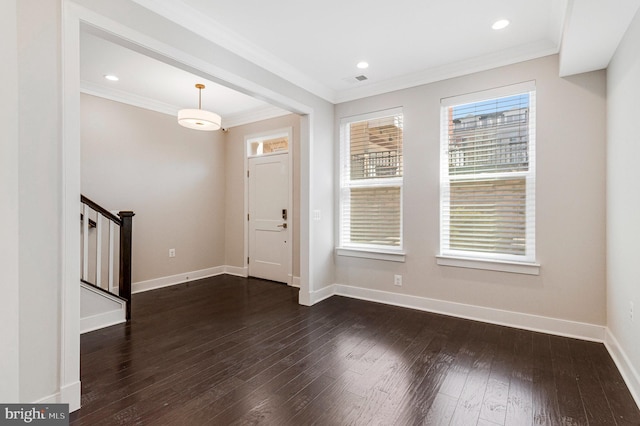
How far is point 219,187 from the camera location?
576 cm

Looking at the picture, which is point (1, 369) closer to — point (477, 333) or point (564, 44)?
point (477, 333)

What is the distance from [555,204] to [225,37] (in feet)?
11.3

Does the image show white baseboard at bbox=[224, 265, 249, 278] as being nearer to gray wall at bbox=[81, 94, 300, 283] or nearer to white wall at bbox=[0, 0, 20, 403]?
gray wall at bbox=[81, 94, 300, 283]

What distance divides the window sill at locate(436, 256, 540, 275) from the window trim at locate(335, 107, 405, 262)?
1.77ft

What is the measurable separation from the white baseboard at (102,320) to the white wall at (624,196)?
173 inches

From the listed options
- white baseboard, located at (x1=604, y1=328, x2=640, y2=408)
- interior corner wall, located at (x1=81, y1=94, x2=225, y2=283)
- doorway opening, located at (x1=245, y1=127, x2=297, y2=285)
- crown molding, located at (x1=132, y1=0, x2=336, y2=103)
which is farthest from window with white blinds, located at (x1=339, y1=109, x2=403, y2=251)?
interior corner wall, located at (x1=81, y1=94, x2=225, y2=283)

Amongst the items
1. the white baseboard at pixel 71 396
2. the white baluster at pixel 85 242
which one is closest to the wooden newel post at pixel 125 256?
the white baluster at pixel 85 242

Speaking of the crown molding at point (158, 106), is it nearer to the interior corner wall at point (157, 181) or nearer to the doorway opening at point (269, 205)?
the interior corner wall at point (157, 181)

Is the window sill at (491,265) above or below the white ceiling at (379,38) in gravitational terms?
below

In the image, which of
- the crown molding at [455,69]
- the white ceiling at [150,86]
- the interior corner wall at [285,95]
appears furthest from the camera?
the white ceiling at [150,86]

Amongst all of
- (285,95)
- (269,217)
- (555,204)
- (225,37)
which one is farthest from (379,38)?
(269,217)

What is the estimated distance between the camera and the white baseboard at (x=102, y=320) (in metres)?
3.11

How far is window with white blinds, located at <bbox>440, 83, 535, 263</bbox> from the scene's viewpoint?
10.3 feet

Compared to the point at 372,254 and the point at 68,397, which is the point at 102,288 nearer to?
the point at 68,397
